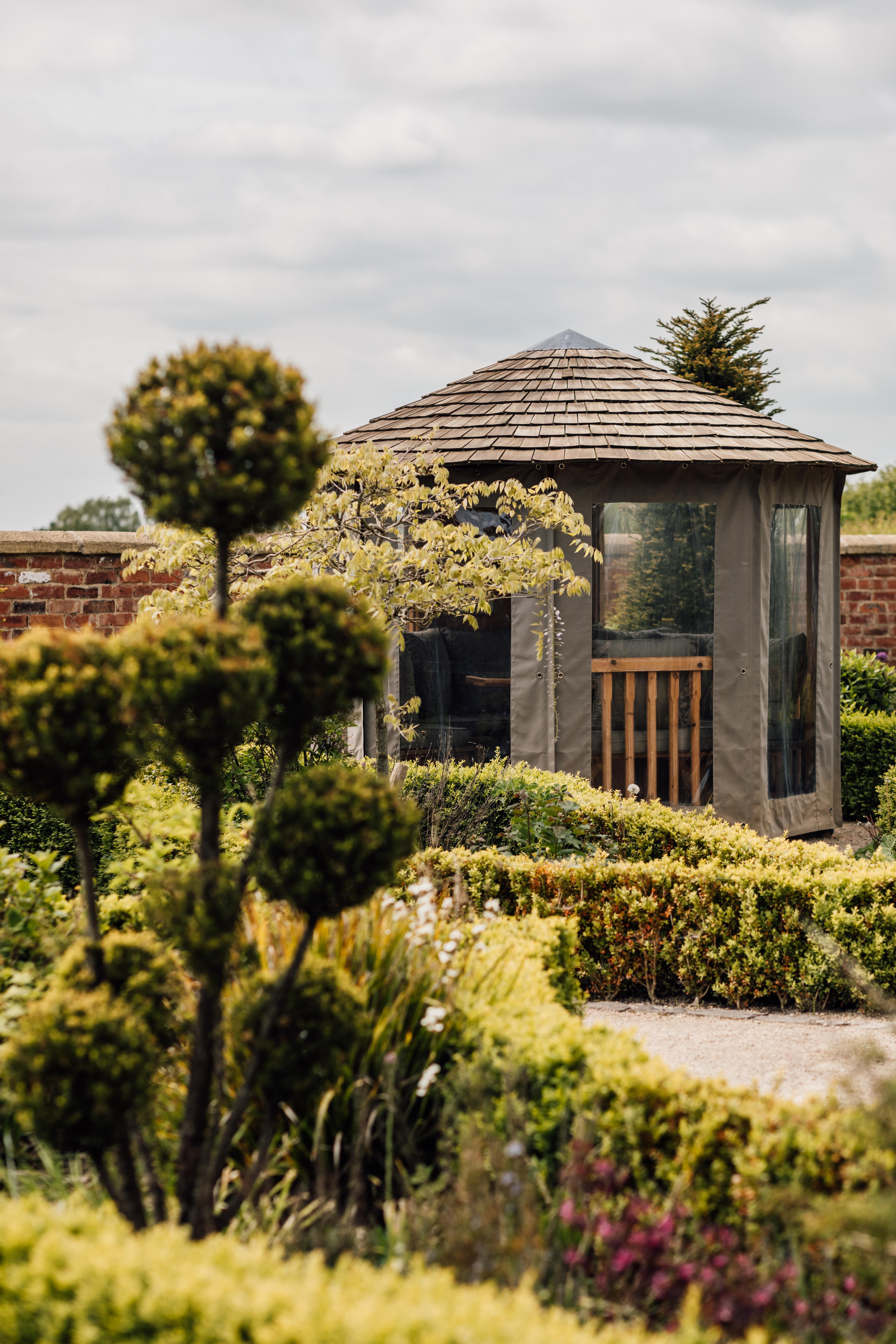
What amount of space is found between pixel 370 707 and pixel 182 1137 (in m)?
5.65

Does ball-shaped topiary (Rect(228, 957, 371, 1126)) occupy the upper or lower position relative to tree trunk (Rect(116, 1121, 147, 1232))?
upper

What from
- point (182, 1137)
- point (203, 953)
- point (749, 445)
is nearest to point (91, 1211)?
point (182, 1137)

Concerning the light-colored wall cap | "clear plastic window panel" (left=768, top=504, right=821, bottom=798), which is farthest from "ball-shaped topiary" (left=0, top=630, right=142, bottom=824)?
the light-colored wall cap

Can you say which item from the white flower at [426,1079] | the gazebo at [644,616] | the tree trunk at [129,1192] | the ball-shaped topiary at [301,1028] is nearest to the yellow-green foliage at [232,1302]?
the tree trunk at [129,1192]

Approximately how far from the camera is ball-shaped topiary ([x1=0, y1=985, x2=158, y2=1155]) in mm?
2467

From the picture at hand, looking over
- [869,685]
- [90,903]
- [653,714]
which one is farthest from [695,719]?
[90,903]

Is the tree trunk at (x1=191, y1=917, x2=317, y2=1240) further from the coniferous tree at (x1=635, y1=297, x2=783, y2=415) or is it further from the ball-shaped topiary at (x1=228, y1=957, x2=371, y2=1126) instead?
the coniferous tree at (x1=635, y1=297, x2=783, y2=415)

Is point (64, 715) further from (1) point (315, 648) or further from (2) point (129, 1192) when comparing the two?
(2) point (129, 1192)

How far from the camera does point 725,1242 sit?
8.34 feet

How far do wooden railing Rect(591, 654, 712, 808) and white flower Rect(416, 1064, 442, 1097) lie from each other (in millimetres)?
5360

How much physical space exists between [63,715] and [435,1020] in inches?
59.8

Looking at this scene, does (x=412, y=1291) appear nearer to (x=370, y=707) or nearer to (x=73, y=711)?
(x=73, y=711)

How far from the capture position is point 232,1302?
1.94 m

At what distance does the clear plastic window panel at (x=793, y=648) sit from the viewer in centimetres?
893
